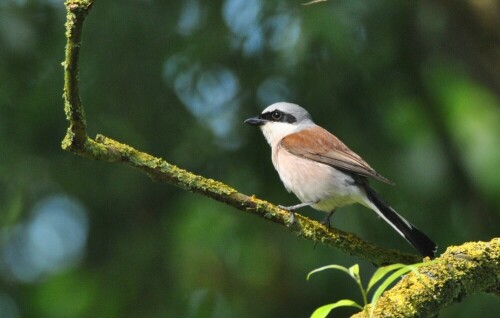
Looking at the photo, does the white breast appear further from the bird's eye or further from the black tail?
the bird's eye

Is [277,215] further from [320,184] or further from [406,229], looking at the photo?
[320,184]

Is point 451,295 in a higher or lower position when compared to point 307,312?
higher

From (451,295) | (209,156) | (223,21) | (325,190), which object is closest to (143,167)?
(451,295)

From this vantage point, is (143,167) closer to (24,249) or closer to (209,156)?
(209,156)

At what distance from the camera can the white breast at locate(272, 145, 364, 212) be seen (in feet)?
15.3

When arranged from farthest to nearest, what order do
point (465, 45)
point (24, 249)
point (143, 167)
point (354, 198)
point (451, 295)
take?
point (24, 249), point (465, 45), point (354, 198), point (143, 167), point (451, 295)

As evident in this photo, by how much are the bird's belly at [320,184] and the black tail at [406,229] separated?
15 cm

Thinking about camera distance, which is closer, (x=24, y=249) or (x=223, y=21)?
(x=223, y=21)

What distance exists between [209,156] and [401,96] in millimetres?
1920

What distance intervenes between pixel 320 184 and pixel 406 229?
0.77 meters

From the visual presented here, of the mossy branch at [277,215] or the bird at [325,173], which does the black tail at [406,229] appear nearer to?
the bird at [325,173]

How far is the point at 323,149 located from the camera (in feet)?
16.4

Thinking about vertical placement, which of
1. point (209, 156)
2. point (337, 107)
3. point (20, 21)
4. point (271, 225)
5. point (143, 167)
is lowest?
point (271, 225)

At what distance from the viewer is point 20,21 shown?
6.09m
